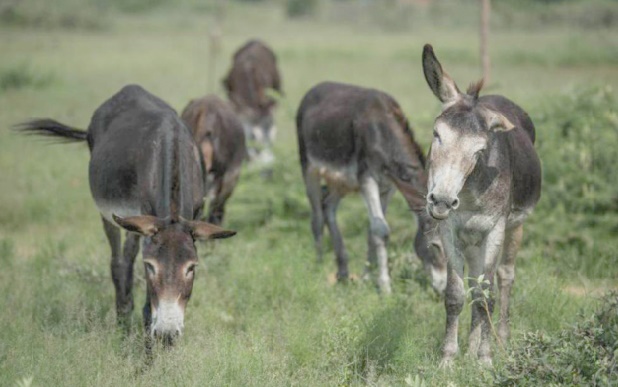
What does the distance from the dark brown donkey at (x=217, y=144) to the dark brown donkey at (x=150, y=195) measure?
5.98 feet

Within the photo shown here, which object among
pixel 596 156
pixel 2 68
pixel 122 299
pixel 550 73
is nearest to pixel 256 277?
pixel 122 299

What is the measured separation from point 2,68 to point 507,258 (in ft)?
62.9

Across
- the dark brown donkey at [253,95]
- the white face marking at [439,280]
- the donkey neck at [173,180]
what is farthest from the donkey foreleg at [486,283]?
the dark brown donkey at [253,95]

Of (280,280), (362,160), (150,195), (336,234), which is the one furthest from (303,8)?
(150,195)

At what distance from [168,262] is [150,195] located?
860 millimetres

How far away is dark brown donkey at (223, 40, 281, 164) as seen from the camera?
51.8ft

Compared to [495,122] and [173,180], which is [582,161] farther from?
[173,180]

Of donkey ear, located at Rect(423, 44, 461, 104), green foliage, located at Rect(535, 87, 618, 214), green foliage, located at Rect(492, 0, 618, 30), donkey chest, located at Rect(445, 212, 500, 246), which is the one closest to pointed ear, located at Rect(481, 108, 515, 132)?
donkey ear, located at Rect(423, 44, 461, 104)

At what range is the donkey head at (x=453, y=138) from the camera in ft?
16.3

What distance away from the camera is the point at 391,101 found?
839 centimetres

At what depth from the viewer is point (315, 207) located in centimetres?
955

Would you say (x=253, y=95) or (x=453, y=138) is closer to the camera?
(x=453, y=138)

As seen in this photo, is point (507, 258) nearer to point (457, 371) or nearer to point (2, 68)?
point (457, 371)

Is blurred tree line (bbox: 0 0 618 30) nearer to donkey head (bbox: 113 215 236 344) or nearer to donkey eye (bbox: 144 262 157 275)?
donkey head (bbox: 113 215 236 344)
